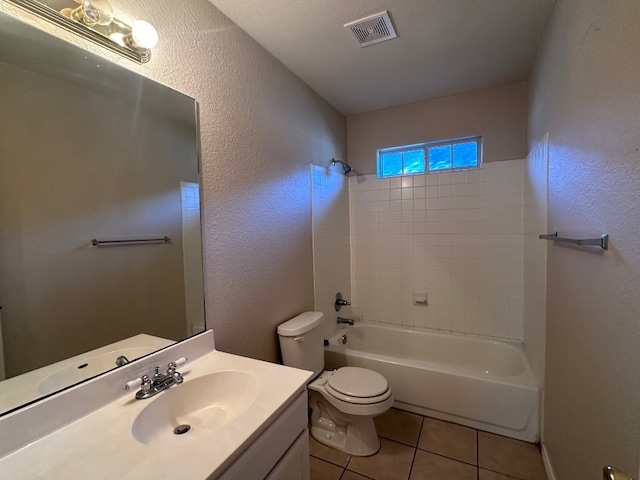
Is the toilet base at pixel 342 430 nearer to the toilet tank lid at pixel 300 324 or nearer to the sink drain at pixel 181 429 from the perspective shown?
the toilet tank lid at pixel 300 324

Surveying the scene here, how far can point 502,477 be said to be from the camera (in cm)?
154

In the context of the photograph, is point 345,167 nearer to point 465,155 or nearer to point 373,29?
point 465,155

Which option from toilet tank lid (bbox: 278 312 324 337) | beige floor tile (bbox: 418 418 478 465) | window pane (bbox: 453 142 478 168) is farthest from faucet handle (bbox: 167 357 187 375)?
window pane (bbox: 453 142 478 168)

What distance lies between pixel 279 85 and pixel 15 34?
51.5 inches

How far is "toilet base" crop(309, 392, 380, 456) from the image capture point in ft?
5.68

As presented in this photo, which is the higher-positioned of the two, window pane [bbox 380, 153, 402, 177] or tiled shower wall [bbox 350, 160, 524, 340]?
window pane [bbox 380, 153, 402, 177]

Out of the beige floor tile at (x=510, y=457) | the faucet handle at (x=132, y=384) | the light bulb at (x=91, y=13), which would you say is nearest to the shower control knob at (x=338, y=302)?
the beige floor tile at (x=510, y=457)

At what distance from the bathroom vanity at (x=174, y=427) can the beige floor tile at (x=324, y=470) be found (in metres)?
0.65

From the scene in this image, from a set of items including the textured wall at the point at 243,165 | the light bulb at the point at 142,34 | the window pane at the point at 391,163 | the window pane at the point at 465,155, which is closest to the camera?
the light bulb at the point at 142,34

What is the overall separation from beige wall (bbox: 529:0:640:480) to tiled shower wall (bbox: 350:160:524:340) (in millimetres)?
912

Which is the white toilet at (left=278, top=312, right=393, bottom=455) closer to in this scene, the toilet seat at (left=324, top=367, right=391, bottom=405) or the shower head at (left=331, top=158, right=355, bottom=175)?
the toilet seat at (left=324, top=367, right=391, bottom=405)

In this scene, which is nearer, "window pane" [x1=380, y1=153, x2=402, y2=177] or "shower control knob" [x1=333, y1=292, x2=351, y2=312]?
"shower control knob" [x1=333, y1=292, x2=351, y2=312]

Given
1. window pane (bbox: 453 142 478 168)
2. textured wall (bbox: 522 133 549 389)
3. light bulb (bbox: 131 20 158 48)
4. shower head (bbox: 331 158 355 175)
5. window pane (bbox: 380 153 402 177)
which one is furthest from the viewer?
window pane (bbox: 380 153 402 177)

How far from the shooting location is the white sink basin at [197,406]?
0.94m
